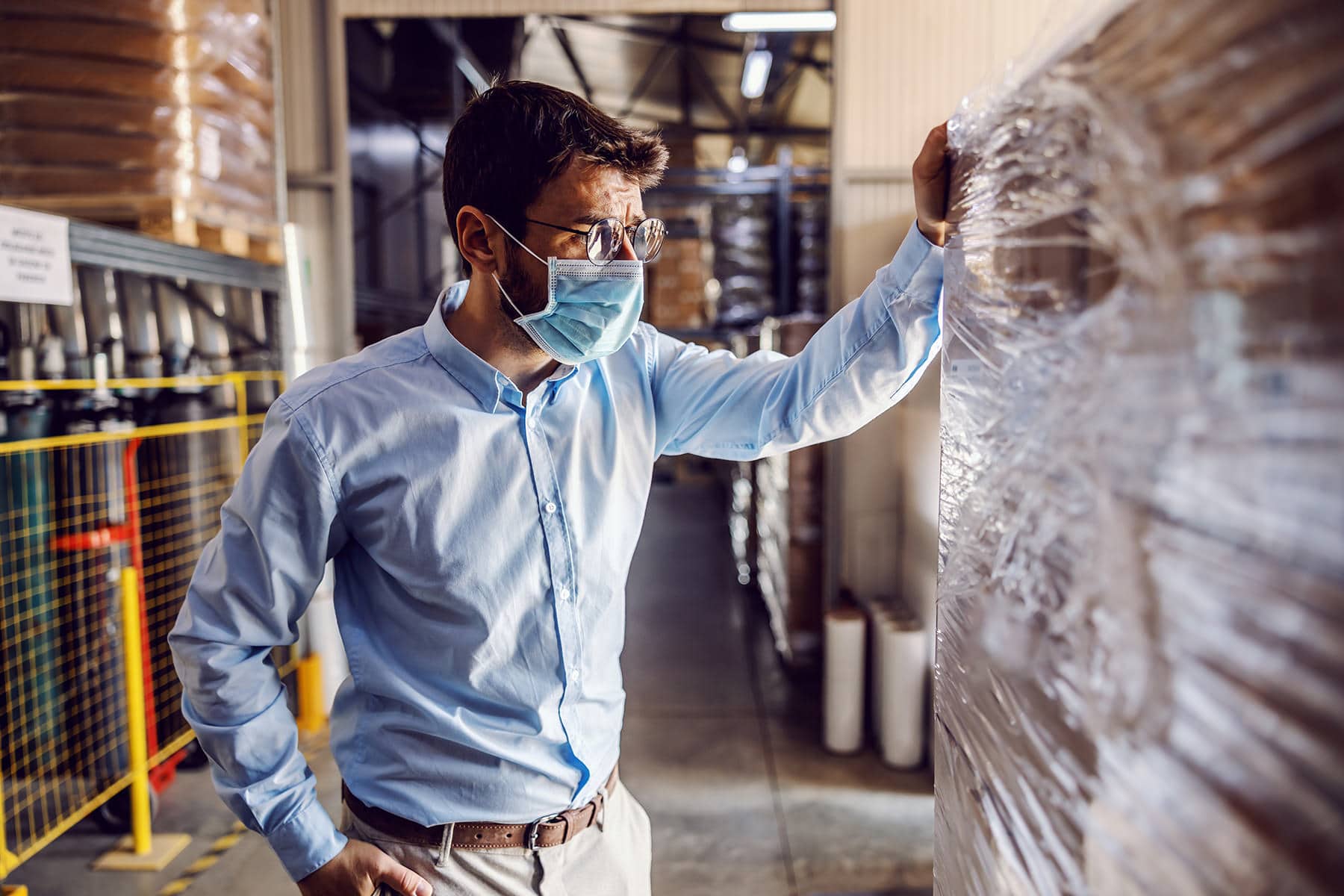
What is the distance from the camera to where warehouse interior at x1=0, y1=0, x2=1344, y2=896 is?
17.0 inches

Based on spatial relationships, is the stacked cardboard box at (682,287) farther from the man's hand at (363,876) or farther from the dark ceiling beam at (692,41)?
the man's hand at (363,876)

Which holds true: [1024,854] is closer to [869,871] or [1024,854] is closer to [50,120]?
[869,871]

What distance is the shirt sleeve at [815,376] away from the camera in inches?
48.0

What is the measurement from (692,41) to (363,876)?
9.83 metres

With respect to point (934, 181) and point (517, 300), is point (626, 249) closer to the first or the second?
point (517, 300)

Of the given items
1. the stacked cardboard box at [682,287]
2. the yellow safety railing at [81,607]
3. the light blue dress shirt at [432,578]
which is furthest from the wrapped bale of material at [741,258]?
the light blue dress shirt at [432,578]

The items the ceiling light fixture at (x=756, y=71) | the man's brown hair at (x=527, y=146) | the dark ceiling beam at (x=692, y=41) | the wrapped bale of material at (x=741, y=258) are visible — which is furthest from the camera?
the dark ceiling beam at (x=692, y=41)

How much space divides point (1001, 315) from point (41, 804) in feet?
13.8

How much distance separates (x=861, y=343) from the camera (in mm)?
1308

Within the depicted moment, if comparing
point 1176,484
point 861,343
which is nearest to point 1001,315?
point 1176,484

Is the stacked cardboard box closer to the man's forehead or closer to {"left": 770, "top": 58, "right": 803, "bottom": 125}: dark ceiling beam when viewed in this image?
{"left": 770, "top": 58, "right": 803, "bottom": 125}: dark ceiling beam

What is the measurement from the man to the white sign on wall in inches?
70.0

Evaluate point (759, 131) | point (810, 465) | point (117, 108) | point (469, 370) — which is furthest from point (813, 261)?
point (759, 131)

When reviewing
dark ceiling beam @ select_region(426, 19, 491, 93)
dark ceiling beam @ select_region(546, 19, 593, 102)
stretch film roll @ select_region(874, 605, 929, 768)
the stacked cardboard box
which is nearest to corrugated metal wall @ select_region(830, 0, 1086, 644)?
stretch film roll @ select_region(874, 605, 929, 768)
